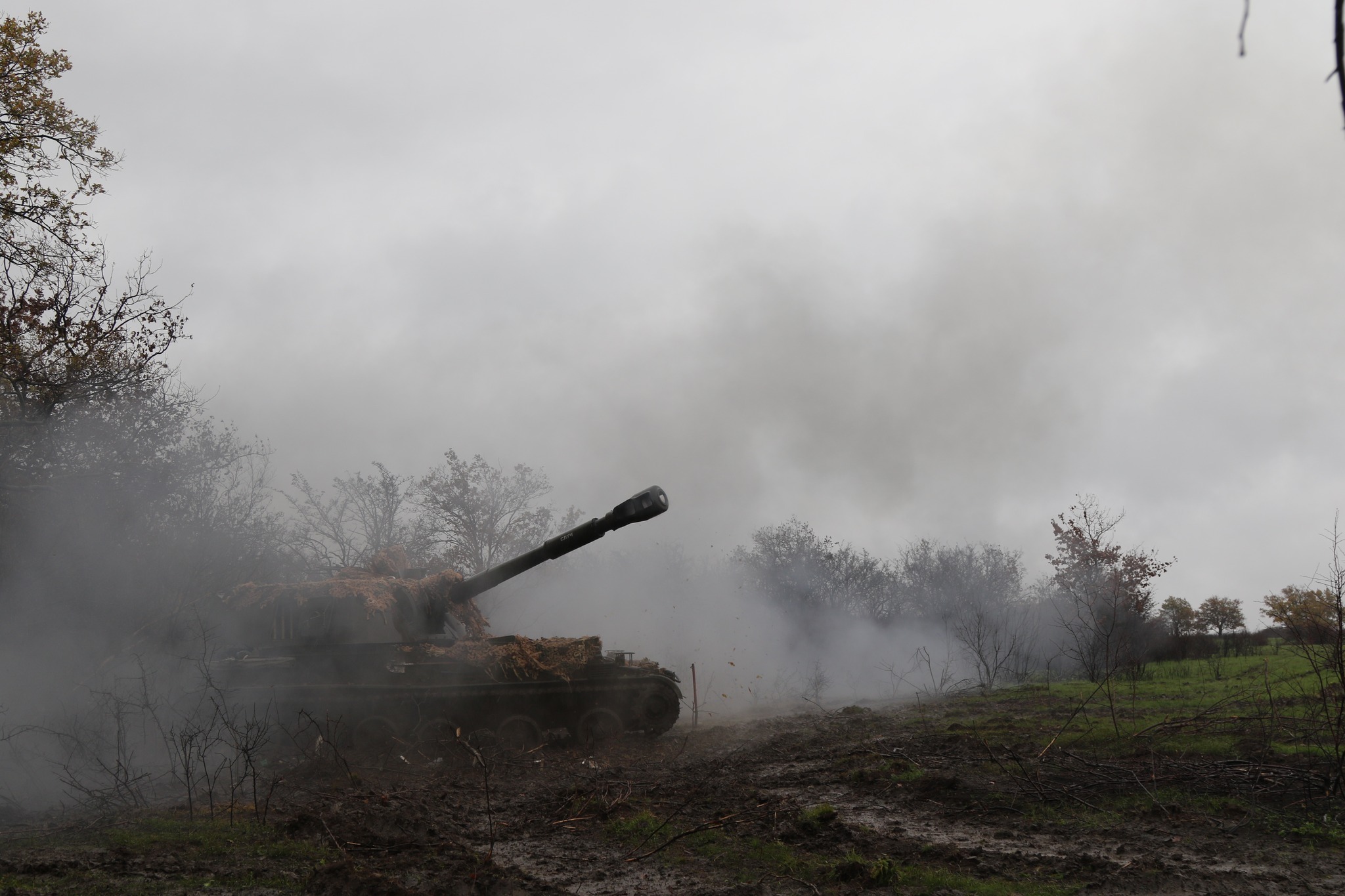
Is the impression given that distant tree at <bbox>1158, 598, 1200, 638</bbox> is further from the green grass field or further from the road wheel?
the road wheel

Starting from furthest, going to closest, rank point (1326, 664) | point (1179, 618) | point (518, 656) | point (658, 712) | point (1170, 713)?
point (1179, 618) → point (658, 712) → point (518, 656) → point (1170, 713) → point (1326, 664)

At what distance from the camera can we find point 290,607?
12.0 m

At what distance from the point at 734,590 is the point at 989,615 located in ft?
28.9

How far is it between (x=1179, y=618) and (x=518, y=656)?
73.5ft

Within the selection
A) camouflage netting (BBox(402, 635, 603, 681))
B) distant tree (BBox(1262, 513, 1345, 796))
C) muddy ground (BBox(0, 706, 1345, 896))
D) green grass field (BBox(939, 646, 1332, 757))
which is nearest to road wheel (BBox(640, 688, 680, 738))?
camouflage netting (BBox(402, 635, 603, 681))

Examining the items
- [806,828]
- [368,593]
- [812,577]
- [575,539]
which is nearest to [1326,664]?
[806,828]

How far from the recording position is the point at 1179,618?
25.4m

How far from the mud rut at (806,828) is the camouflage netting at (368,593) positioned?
8.90 ft

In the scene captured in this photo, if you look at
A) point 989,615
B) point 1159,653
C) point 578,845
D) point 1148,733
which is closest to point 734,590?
point 989,615

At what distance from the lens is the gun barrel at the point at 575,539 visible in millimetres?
10258

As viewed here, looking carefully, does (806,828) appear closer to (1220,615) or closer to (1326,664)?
(1326,664)

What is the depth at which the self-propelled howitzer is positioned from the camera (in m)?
11.5

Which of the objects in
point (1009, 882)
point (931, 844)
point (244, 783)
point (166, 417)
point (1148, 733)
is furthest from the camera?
point (166, 417)

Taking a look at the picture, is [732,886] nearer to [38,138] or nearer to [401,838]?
[401,838]
